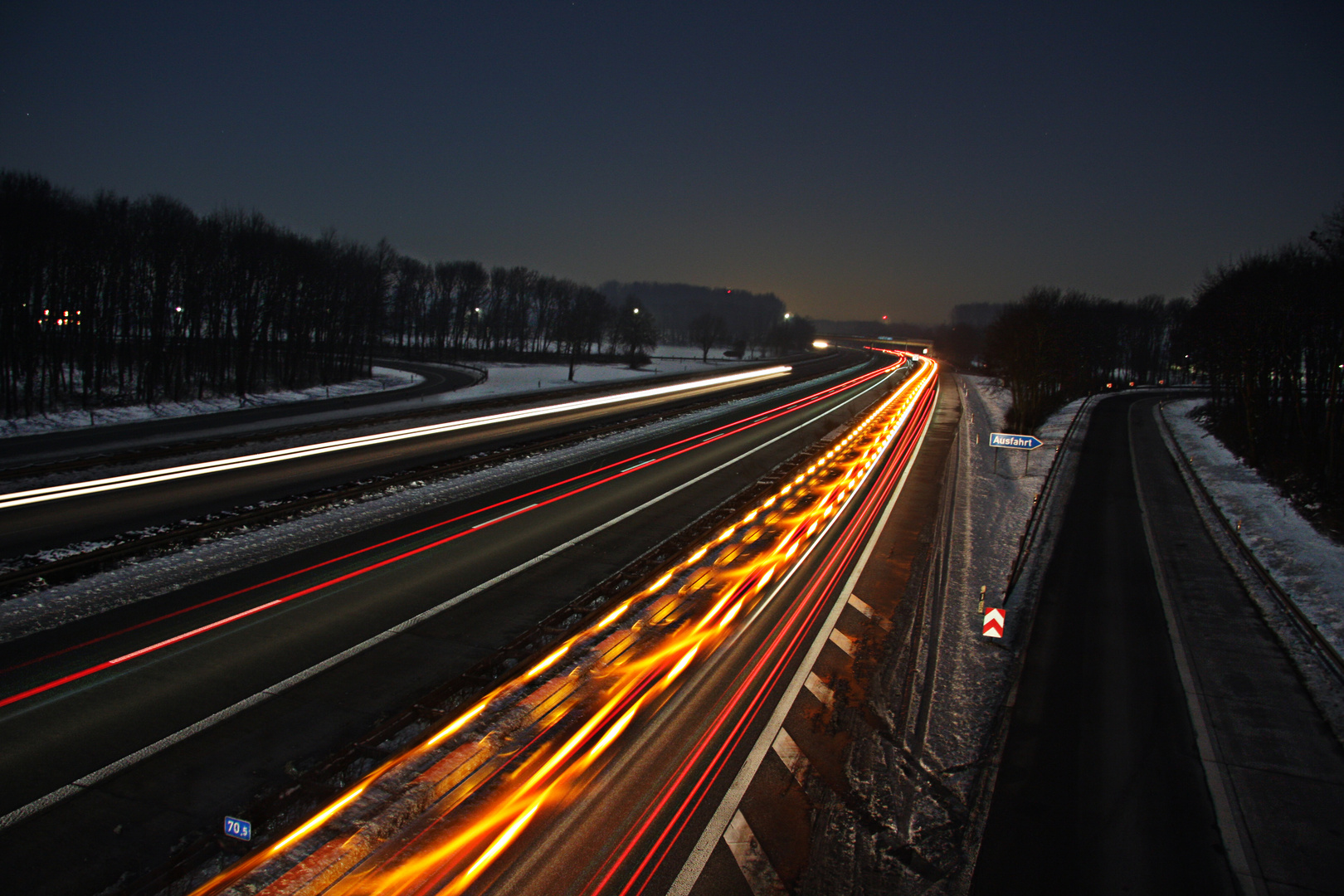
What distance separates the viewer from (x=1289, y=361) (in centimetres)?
2789

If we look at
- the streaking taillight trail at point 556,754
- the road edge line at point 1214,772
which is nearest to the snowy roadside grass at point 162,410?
the streaking taillight trail at point 556,754

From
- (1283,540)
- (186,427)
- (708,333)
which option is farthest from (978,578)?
(708,333)

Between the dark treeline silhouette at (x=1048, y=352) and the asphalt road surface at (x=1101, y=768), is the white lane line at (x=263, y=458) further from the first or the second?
the dark treeline silhouette at (x=1048, y=352)

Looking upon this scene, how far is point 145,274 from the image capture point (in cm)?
4447

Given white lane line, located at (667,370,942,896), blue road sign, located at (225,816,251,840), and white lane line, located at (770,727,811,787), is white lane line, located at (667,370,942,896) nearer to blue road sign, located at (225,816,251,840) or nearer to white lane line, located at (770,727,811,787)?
white lane line, located at (770,727,811,787)

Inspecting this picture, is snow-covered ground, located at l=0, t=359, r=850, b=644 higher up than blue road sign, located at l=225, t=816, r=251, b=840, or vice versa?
snow-covered ground, located at l=0, t=359, r=850, b=644

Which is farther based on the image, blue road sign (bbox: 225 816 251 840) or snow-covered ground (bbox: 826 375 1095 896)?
snow-covered ground (bbox: 826 375 1095 896)

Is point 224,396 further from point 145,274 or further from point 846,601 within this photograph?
point 846,601

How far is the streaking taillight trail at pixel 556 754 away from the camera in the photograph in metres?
6.09

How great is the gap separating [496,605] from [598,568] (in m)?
2.80

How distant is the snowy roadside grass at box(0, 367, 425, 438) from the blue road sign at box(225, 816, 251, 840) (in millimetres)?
33029

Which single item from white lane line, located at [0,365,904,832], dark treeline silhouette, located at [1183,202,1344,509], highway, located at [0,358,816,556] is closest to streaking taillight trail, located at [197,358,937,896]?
white lane line, located at [0,365,904,832]

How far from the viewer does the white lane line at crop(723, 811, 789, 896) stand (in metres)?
6.04

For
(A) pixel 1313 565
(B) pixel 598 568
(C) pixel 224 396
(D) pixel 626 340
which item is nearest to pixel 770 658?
(B) pixel 598 568
